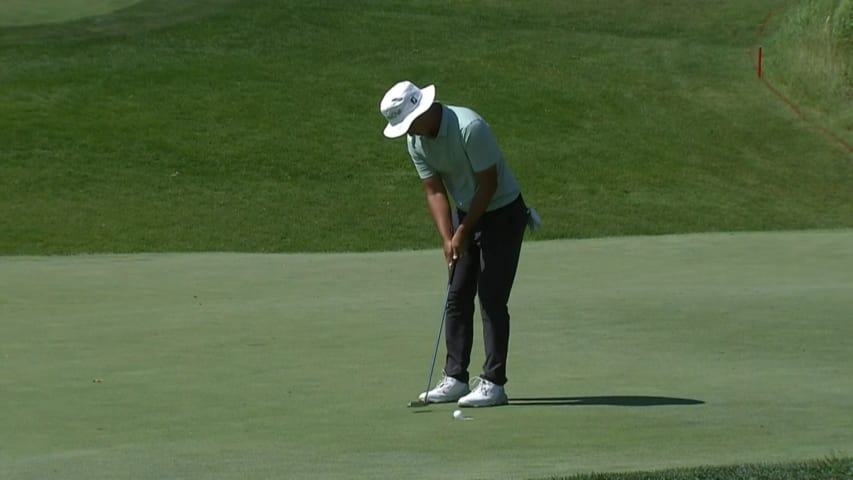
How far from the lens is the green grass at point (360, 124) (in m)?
20.4

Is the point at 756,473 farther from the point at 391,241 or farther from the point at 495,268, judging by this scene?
the point at 391,241

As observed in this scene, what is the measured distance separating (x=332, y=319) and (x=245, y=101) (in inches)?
561

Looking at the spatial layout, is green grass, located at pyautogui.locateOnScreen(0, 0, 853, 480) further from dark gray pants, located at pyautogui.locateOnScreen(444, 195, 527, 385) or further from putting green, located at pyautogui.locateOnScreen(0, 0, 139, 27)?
dark gray pants, located at pyautogui.locateOnScreen(444, 195, 527, 385)

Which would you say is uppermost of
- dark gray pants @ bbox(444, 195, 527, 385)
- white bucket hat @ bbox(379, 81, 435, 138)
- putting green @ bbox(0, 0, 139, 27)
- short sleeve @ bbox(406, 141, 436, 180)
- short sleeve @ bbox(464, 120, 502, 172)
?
white bucket hat @ bbox(379, 81, 435, 138)

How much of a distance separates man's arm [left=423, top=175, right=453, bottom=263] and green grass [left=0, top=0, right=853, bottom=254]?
10.7 metres

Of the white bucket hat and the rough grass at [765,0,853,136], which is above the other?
the white bucket hat

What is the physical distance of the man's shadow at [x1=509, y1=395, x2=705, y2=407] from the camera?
26.2 feet

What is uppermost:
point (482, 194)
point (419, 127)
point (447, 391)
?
point (419, 127)

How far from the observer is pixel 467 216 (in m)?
8.03

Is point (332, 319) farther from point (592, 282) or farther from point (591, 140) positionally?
point (591, 140)

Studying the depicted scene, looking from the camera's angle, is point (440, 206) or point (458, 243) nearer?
point (458, 243)

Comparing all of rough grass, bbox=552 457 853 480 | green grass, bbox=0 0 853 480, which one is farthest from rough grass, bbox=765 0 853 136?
rough grass, bbox=552 457 853 480

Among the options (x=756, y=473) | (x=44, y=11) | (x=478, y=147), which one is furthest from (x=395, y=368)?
(x=44, y=11)

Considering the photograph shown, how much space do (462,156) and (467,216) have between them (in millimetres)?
302
